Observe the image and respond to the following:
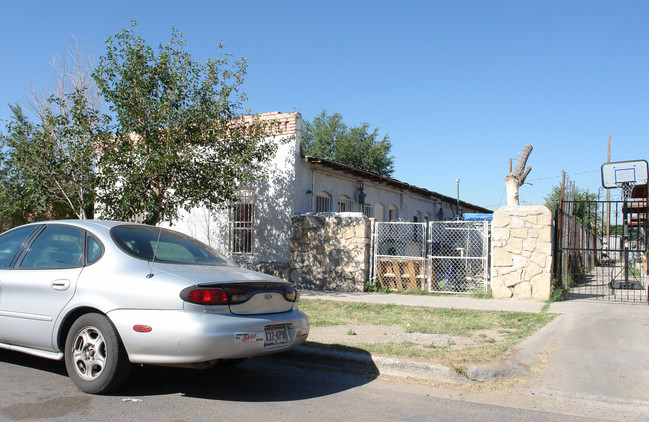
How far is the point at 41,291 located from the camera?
4.87 metres

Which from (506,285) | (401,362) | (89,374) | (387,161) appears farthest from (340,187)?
(387,161)

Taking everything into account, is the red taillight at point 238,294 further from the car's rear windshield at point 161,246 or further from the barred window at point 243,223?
the barred window at point 243,223

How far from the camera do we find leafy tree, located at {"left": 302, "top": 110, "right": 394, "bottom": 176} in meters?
38.0

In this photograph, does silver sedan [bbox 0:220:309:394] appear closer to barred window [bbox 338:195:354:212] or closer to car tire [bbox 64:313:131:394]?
car tire [bbox 64:313:131:394]

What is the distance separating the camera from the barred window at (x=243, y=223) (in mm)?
14945

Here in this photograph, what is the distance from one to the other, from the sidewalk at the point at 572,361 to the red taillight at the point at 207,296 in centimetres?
203

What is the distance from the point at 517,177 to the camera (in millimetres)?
13438

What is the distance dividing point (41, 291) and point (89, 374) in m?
0.97

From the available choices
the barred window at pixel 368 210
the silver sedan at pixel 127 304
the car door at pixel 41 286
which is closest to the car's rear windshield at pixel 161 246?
the silver sedan at pixel 127 304

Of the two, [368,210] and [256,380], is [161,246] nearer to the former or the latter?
[256,380]

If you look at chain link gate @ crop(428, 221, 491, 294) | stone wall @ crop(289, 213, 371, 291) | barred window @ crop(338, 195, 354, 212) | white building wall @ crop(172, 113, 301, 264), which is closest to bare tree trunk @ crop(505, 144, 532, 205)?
chain link gate @ crop(428, 221, 491, 294)

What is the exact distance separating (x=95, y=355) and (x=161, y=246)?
1164mm

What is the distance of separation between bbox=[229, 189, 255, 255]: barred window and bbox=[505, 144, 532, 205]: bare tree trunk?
7.02 meters

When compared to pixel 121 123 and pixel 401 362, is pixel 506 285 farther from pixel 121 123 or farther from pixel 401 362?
pixel 121 123
